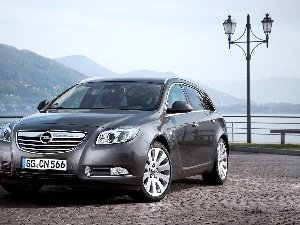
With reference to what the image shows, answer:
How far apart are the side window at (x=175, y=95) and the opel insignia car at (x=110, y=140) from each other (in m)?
0.02

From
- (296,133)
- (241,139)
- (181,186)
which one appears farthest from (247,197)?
(241,139)

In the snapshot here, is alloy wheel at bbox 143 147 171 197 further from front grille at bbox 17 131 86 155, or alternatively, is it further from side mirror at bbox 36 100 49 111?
side mirror at bbox 36 100 49 111

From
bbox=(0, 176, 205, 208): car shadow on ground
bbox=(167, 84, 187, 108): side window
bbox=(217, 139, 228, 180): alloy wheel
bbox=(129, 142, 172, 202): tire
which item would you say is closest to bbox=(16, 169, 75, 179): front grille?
bbox=(0, 176, 205, 208): car shadow on ground

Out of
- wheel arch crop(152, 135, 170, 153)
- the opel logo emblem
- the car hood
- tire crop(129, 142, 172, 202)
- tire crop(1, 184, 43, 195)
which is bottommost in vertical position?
tire crop(1, 184, 43, 195)

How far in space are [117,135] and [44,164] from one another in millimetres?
929

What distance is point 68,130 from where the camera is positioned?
364 inches

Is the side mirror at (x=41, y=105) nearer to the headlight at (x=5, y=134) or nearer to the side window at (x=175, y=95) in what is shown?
the headlight at (x=5, y=134)

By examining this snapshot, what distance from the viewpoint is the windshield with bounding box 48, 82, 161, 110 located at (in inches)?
413

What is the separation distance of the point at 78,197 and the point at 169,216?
215 centimetres

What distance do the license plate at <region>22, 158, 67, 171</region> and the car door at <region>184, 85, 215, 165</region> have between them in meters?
2.59

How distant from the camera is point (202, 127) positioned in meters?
11.5

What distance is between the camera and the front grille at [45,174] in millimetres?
9148

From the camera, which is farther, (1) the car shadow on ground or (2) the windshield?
(2) the windshield

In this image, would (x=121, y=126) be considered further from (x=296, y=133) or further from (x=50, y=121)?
(x=296, y=133)
